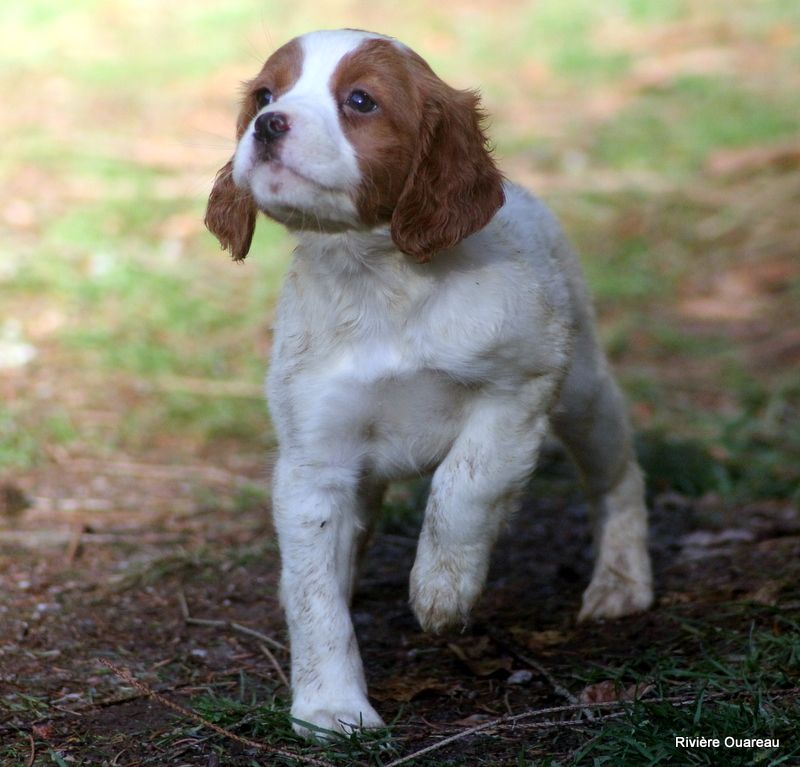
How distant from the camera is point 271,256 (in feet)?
27.8

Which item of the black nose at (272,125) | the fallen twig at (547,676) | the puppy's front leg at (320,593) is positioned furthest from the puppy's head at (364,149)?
the fallen twig at (547,676)

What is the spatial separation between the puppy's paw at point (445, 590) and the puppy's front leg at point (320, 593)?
0.64 feet

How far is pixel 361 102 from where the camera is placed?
10.8 feet

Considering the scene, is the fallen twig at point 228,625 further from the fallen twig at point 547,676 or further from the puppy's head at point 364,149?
the puppy's head at point 364,149

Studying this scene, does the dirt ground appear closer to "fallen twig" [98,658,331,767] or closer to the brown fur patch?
"fallen twig" [98,658,331,767]

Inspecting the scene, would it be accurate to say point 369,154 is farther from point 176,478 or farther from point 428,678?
point 176,478

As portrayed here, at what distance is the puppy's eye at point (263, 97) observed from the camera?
136 inches

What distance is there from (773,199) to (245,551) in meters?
5.32

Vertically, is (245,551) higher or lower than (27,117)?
lower

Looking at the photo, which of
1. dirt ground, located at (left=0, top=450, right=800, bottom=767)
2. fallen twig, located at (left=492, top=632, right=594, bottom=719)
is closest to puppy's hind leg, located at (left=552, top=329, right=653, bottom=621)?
dirt ground, located at (left=0, top=450, right=800, bottom=767)

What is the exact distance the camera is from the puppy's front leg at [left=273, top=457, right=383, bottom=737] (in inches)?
130

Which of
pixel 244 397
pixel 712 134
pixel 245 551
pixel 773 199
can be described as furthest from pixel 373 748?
pixel 712 134

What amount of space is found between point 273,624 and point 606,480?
1164 millimetres

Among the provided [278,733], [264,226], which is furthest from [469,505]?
[264,226]
